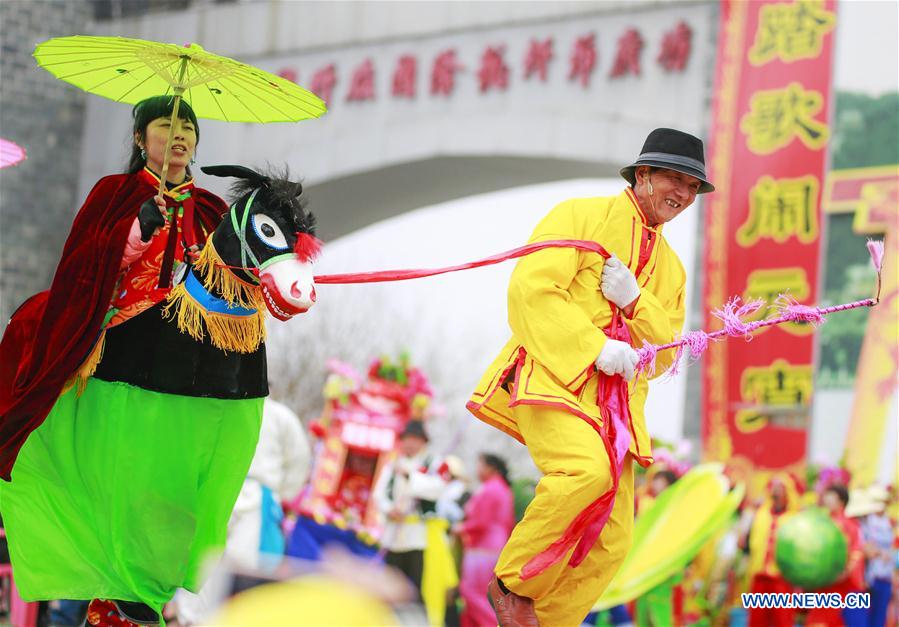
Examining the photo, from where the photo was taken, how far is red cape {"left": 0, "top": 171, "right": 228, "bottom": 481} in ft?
14.2

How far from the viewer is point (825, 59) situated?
1116 cm

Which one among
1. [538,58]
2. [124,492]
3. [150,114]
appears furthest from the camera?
[538,58]

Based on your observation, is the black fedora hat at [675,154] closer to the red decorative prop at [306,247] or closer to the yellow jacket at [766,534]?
the red decorative prop at [306,247]

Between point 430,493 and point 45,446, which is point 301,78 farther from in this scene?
point 45,446

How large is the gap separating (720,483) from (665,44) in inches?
196

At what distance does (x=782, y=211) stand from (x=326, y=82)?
5450 millimetres

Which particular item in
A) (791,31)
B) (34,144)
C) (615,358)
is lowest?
(615,358)

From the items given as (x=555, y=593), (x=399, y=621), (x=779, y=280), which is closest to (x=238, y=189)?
(x=555, y=593)

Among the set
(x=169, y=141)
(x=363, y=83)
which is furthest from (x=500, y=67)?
(x=169, y=141)

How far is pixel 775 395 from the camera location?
11344 millimetres

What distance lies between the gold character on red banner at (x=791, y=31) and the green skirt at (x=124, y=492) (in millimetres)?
8011

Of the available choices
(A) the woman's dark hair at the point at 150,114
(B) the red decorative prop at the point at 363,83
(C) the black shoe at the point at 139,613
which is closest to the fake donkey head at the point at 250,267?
(A) the woman's dark hair at the point at 150,114

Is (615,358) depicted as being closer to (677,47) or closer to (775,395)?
(775,395)

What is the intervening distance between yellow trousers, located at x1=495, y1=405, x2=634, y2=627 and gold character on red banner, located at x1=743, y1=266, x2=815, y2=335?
6958 millimetres
